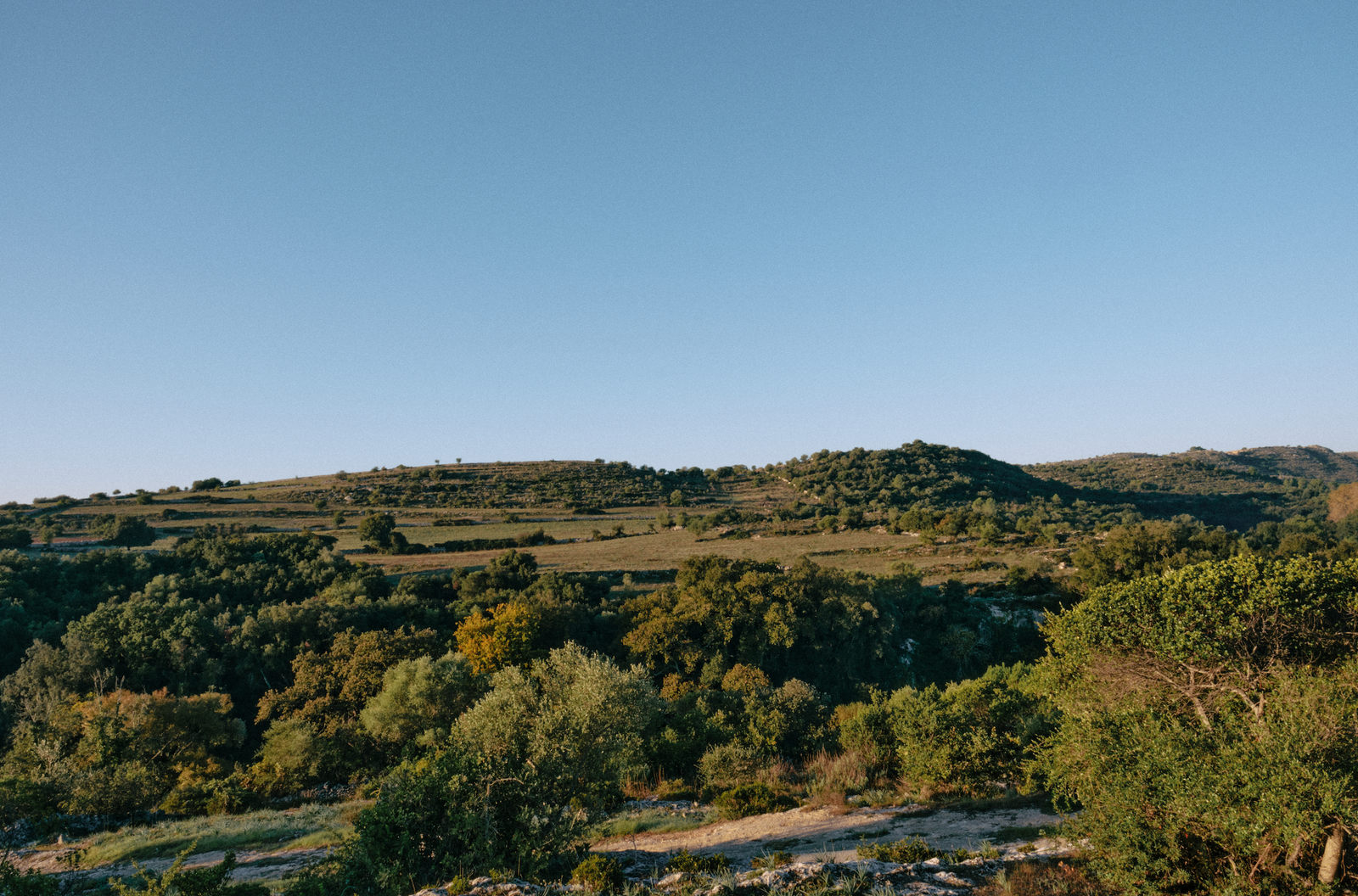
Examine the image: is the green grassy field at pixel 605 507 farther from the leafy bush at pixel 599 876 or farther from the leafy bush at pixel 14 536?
the leafy bush at pixel 599 876

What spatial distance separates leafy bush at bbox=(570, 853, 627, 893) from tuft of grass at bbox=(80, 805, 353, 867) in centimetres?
793

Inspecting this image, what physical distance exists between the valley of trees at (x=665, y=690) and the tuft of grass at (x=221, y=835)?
3.17 meters

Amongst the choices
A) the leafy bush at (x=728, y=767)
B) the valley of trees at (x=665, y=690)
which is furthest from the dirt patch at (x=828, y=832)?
the leafy bush at (x=728, y=767)

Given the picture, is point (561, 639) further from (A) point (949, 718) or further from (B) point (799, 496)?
(B) point (799, 496)

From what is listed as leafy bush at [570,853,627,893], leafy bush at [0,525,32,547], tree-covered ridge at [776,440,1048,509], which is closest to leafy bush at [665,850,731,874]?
leafy bush at [570,853,627,893]

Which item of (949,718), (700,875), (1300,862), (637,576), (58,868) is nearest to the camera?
(1300,862)

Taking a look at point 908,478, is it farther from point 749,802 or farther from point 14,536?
point 14,536

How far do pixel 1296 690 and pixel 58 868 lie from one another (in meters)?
28.6

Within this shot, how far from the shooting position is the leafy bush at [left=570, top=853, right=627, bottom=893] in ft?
39.8

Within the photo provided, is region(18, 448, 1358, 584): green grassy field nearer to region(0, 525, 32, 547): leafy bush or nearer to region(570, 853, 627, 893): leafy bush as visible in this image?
region(0, 525, 32, 547): leafy bush

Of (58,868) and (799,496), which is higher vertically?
(799,496)

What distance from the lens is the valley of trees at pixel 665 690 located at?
11055 mm

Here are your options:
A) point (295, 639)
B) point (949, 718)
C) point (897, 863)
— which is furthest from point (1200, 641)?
point (295, 639)

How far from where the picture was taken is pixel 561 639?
40844mm
